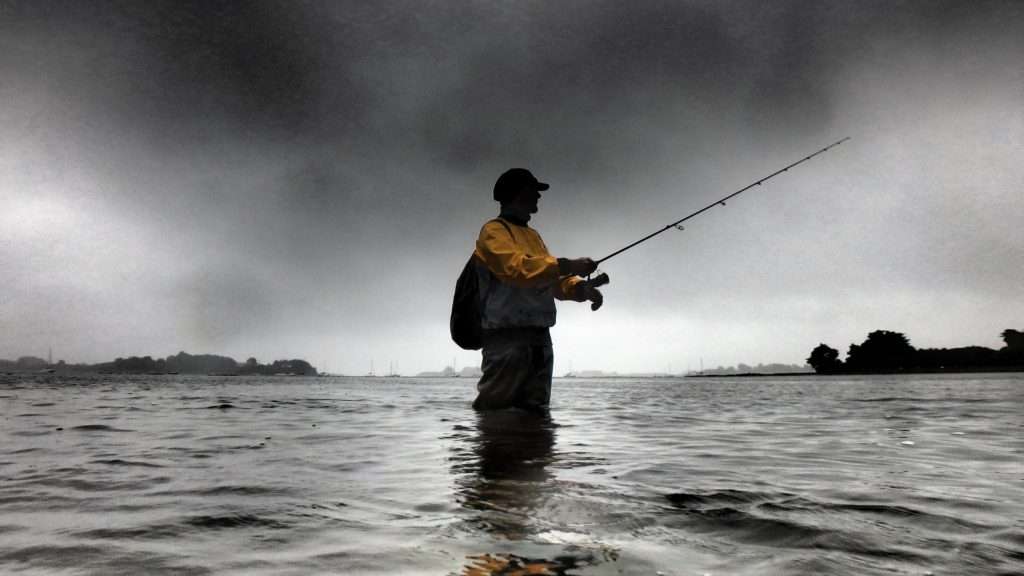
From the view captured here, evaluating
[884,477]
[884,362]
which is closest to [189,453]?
[884,477]

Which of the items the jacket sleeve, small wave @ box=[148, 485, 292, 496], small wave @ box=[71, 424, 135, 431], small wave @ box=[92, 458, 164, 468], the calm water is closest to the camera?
the calm water

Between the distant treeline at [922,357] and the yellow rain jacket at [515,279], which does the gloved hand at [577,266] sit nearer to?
the yellow rain jacket at [515,279]

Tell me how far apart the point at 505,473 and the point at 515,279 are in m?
3.08

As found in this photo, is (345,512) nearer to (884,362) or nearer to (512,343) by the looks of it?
(512,343)

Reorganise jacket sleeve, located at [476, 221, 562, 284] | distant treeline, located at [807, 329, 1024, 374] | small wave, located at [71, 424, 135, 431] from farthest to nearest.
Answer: distant treeline, located at [807, 329, 1024, 374], small wave, located at [71, 424, 135, 431], jacket sleeve, located at [476, 221, 562, 284]

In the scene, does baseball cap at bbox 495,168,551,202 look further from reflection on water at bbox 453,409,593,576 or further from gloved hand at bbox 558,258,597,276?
reflection on water at bbox 453,409,593,576

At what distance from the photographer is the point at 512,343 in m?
6.74

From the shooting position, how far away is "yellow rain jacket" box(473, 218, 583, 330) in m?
6.17

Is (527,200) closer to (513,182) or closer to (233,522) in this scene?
(513,182)

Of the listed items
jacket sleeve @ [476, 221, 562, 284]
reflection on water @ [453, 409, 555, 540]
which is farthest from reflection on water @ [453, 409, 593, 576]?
jacket sleeve @ [476, 221, 562, 284]

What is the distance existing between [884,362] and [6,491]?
438 feet

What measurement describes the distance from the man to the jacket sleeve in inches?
0.5

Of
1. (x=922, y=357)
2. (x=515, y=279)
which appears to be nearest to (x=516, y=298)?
(x=515, y=279)

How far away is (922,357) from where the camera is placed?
114m
